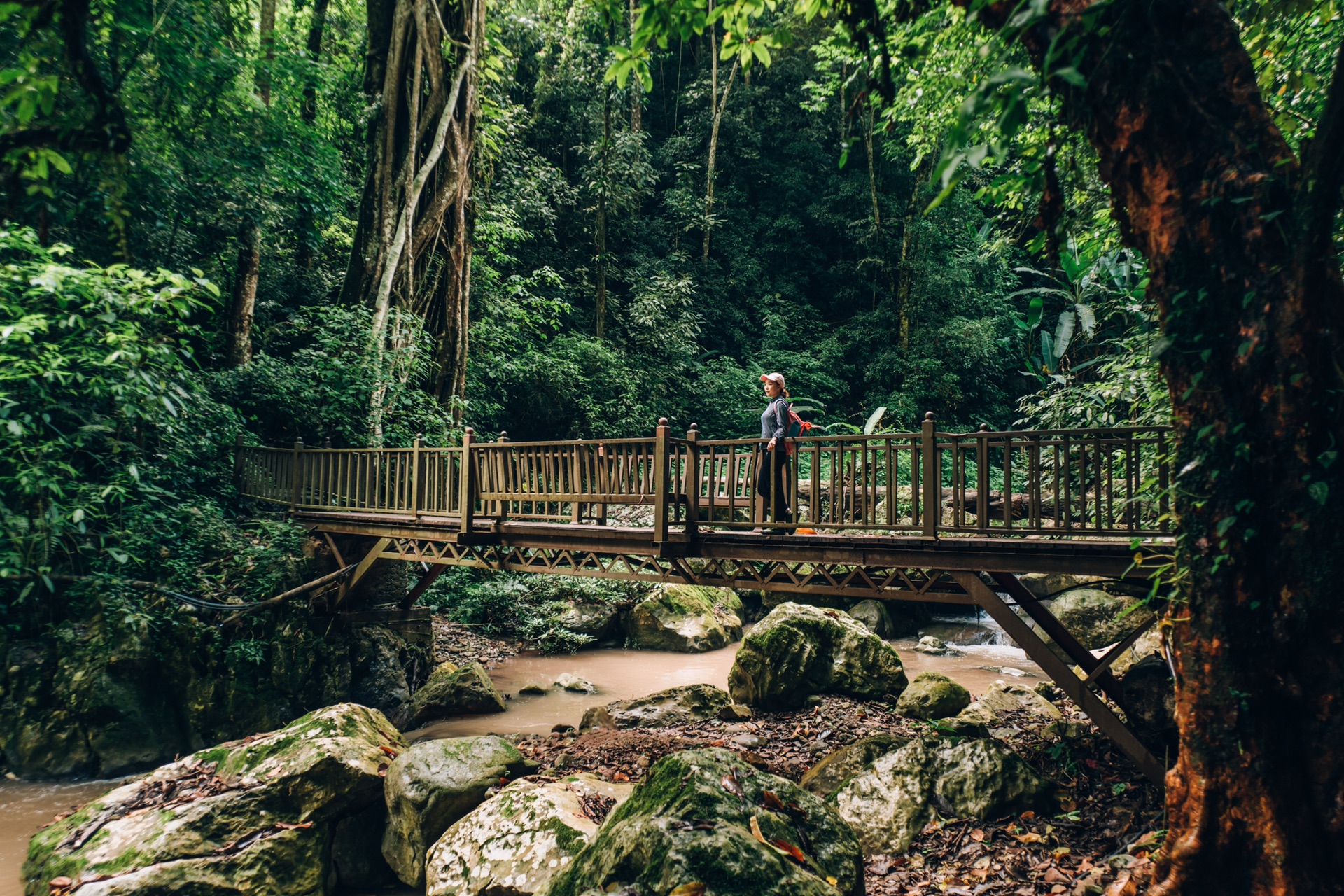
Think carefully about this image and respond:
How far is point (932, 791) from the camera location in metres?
5.85

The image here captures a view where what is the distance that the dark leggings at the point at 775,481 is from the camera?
23.1 ft

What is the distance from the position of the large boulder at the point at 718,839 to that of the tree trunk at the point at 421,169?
10801 mm

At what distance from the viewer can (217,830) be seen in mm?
5645

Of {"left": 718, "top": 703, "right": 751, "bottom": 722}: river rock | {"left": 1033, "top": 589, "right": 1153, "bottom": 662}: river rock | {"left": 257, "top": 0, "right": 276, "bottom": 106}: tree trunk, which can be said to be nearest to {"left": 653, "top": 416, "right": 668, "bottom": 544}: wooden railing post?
{"left": 718, "top": 703, "right": 751, "bottom": 722}: river rock

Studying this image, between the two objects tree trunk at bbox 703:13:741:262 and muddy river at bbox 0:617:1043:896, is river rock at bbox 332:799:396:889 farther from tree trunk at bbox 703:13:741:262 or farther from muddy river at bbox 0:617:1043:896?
tree trunk at bbox 703:13:741:262

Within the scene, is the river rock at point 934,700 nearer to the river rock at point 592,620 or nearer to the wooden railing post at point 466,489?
the wooden railing post at point 466,489

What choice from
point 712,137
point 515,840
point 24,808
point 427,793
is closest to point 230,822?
point 427,793

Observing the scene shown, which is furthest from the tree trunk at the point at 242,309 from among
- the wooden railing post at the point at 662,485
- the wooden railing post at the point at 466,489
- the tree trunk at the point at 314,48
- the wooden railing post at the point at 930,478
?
the wooden railing post at the point at 930,478

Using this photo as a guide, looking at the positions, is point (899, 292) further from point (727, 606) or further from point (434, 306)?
point (434, 306)

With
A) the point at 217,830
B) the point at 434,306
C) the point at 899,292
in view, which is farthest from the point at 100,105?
the point at 899,292

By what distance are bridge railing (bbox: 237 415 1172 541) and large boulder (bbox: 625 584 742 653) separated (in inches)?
184

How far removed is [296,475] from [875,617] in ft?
33.3

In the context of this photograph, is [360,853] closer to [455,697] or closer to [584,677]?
[455,697]

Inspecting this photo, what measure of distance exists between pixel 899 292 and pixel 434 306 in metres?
14.8
